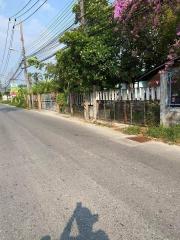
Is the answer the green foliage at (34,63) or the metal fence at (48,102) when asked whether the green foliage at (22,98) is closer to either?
the green foliage at (34,63)

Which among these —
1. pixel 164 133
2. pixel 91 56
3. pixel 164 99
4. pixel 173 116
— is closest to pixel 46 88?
pixel 91 56

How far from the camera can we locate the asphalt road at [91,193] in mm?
4805

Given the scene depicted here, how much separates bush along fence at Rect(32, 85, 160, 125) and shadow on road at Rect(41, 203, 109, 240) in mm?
9286

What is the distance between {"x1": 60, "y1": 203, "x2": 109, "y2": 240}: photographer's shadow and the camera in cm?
457

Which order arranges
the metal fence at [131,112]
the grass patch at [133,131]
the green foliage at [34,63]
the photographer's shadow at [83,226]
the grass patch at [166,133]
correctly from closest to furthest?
1. the photographer's shadow at [83,226]
2. the grass patch at [166,133]
3. the grass patch at [133,131]
4. the metal fence at [131,112]
5. the green foliage at [34,63]

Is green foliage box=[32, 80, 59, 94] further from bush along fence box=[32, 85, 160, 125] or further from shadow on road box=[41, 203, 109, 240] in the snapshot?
shadow on road box=[41, 203, 109, 240]

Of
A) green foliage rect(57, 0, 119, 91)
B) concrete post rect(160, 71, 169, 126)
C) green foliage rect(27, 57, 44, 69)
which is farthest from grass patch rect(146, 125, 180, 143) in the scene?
green foliage rect(27, 57, 44, 69)

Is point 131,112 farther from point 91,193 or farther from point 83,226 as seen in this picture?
point 83,226

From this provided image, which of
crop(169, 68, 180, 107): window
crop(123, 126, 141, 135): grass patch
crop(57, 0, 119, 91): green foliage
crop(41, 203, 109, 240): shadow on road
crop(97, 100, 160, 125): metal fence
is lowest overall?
crop(41, 203, 109, 240): shadow on road

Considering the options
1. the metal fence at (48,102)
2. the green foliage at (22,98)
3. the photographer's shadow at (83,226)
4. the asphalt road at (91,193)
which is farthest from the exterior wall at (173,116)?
the green foliage at (22,98)

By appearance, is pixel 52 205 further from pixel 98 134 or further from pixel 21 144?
pixel 98 134

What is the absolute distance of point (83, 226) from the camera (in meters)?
4.93

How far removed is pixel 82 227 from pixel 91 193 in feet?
4.93

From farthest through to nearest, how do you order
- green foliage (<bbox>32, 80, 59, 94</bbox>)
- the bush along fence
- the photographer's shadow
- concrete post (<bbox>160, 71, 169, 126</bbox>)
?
green foliage (<bbox>32, 80, 59, 94</bbox>), the bush along fence, concrete post (<bbox>160, 71, 169, 126</bbox>), the photographer's shadow
